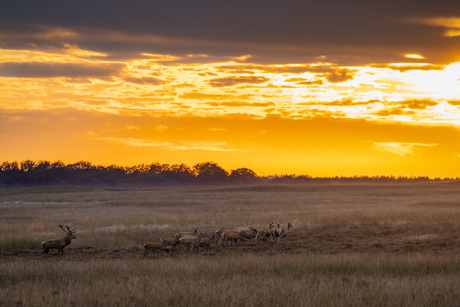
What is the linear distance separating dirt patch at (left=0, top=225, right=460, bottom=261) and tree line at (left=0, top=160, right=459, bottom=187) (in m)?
129

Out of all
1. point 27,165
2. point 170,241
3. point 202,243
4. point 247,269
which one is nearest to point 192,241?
point 202,243

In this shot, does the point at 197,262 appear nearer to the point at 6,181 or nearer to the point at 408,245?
the point at 408,245

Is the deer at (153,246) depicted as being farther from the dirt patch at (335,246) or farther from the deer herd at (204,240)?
the dirt patch at (335,246)

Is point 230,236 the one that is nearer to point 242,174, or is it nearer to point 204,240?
point 204,240

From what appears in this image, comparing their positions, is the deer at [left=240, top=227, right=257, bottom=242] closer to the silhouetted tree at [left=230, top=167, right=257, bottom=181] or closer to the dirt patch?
the dirt patch

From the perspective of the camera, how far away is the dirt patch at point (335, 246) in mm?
22031

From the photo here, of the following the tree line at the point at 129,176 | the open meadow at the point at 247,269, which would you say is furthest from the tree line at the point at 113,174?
the open meadow at the point at 247,269

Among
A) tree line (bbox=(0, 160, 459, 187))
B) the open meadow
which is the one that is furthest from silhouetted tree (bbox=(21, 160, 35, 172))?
the open meadow

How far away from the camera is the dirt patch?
22.0 meters

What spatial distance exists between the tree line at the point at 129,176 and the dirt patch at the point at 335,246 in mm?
128806

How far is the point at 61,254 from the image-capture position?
22172 mm

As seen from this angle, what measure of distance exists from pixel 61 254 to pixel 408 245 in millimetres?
13645

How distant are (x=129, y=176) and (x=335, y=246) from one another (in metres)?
151

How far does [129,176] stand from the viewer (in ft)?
560
